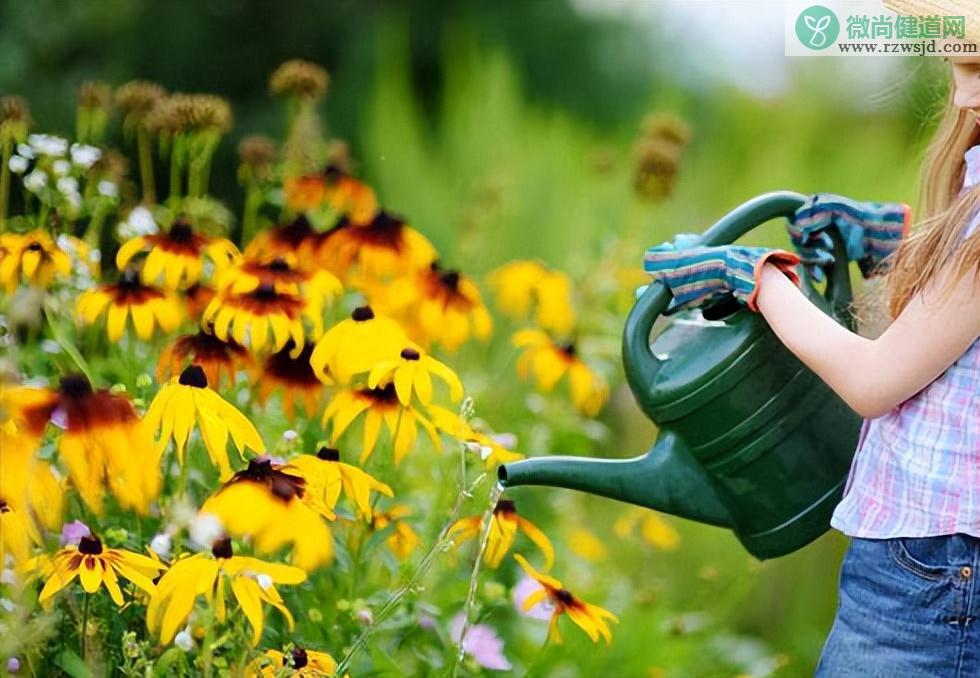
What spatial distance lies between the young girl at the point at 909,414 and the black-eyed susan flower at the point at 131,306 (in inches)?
20.2

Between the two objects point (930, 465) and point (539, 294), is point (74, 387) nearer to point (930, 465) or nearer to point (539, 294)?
point (930, 465)

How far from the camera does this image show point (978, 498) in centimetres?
113

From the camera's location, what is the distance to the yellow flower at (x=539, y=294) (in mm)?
1945

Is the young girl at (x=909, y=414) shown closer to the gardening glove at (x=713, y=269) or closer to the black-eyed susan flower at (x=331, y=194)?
the gardening glove at (x=713, y=269)

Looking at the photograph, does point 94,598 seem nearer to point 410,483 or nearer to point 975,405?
point 410,483

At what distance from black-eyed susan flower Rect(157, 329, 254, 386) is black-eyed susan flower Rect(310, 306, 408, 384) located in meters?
0.08

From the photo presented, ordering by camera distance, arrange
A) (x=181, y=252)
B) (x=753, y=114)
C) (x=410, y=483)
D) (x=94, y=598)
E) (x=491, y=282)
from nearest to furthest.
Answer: (x=94, y=598), (x=181, y=252), (x=410, y=483), (x=491, y=282), (x=753, y=114)

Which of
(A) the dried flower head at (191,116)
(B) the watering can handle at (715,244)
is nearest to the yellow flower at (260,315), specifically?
(B) the watering can handle at (715,244)

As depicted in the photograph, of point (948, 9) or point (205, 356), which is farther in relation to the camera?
point (205, 356)

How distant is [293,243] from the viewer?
1555 mm

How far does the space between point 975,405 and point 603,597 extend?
817 mm

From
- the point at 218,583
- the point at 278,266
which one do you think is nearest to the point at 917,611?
the point at 218,583

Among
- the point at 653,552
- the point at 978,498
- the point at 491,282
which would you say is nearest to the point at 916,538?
the point at 978,498

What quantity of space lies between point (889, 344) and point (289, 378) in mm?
587
